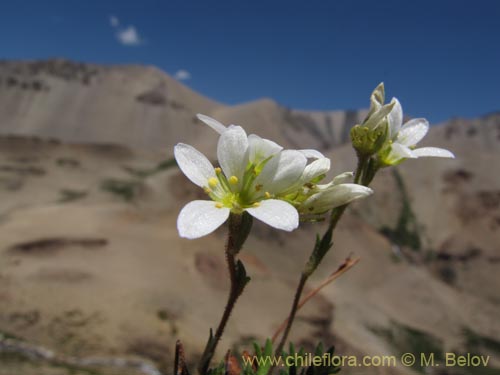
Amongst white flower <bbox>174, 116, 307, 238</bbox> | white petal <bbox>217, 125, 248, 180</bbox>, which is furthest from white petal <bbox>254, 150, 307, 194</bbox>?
white petal <bbox>217, 125, 248, 180</bbox>

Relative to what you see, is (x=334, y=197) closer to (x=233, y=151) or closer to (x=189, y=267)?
(x=233, y=151)

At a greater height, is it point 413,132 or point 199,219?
point 413,132

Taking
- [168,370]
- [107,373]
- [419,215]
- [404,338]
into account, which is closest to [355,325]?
[404,338]

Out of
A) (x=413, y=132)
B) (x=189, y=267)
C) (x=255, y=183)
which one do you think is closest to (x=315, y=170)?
(x=255, y=183)

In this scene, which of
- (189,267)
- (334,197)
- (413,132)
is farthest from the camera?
(189,267)

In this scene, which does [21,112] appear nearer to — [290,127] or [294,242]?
[290,127]

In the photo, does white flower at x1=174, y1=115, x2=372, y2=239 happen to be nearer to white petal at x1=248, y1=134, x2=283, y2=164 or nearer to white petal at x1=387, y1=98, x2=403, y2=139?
white petal at x1=248, y1=134, x2=283, y2=164
